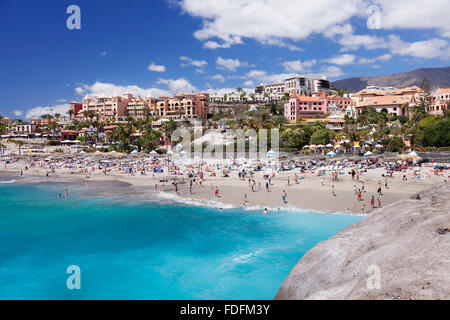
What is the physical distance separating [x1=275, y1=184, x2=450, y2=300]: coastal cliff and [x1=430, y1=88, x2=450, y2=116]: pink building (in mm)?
65798

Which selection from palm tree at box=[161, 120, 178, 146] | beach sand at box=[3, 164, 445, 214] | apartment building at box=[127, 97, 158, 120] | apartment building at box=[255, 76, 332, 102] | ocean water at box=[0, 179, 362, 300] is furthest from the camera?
apartment building at box=[255, 76, 332, 102]

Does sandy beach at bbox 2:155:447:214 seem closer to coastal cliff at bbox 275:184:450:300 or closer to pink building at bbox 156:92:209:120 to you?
coastal cliff at bbox 275:184:450:300

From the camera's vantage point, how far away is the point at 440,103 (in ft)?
219

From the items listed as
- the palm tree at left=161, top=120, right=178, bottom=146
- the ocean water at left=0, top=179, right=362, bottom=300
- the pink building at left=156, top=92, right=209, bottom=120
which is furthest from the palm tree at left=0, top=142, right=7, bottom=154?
the ocean water at left=0, top=179, right=362, bottom=300

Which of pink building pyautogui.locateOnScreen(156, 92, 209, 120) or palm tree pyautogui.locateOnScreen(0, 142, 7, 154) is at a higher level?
pink building pyautogui.locateOnScreen(156, 92, 209, 120)

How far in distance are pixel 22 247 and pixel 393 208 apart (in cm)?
2149

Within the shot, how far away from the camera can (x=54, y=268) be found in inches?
645

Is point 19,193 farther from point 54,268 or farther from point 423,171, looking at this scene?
point 423,171

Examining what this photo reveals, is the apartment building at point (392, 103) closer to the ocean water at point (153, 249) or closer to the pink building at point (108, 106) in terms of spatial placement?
the ocean water at point (153, 249)

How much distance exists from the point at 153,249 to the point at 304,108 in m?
79.9

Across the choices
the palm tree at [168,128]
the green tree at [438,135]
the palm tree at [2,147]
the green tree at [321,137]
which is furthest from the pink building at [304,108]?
the palm tree at [2,147]

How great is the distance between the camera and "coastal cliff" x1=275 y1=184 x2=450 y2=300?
263 inches

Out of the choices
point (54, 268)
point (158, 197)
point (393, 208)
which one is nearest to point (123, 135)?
point (158, 197)

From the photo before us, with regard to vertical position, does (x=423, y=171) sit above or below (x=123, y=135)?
below
